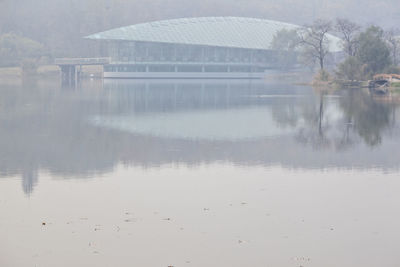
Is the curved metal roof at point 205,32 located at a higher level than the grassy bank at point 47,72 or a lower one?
higher

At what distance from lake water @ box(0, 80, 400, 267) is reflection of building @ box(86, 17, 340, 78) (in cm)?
13361

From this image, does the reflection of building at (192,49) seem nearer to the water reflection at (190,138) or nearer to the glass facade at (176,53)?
the glass facade at (176,53)

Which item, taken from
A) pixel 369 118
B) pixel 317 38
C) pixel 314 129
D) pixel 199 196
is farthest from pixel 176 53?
pixel 199 196

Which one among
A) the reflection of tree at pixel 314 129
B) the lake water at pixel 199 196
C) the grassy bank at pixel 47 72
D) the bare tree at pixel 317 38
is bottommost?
the grassy bank at pixel 47 72

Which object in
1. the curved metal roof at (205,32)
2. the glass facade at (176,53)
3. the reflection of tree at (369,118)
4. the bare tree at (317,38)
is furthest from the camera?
the glass facade at (176,53)

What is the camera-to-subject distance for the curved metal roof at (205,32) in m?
164

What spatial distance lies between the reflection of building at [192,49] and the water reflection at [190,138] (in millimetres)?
119956

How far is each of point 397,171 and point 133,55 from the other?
146607 mm

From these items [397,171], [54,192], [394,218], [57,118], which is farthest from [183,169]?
[57,118]

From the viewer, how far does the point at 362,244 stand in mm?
12062

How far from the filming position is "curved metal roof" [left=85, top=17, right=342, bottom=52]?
163500 mm

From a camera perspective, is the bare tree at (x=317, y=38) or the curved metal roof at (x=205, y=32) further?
the curved metal roof at (x=205, y=32)

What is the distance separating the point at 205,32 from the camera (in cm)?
16775

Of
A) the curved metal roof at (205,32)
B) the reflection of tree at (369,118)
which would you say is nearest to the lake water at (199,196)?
the reflection of tree at (369,118)
